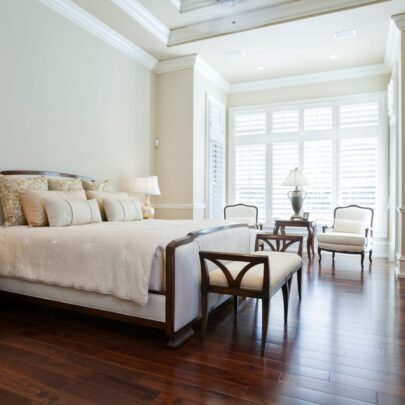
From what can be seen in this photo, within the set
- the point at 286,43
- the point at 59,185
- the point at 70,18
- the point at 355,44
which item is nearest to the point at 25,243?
the point at 59,185

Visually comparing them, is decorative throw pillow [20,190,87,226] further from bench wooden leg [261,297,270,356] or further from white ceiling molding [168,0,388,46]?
white ceiling molding [168,0,388,46]

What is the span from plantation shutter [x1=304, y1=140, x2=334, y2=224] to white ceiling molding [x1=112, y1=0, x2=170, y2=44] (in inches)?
125

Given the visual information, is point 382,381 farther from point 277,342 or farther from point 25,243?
point 25,243

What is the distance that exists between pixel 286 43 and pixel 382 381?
15.1 ft

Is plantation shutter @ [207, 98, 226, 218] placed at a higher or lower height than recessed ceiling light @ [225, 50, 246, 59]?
lower

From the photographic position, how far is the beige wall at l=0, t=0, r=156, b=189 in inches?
137

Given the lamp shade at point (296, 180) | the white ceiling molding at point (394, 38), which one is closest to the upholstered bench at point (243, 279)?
the lamp shade at point (296, 180)

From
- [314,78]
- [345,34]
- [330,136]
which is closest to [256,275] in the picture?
[345,34]

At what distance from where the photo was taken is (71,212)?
3.20 meters

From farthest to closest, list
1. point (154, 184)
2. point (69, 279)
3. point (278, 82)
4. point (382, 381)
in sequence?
1. point (278, 82)
2. point (154, 184)
3. point (69, 279)
4. point (382, 381)

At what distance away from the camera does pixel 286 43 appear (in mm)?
5031

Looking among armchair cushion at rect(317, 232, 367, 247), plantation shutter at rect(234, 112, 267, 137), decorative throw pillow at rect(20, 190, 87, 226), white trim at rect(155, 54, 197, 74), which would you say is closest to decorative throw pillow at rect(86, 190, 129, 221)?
decorative throw pillow at rect(20, 190, 87, 226)

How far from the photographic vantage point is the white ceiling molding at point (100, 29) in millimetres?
3990

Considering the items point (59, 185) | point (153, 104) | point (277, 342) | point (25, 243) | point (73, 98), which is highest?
point (153, 104)
